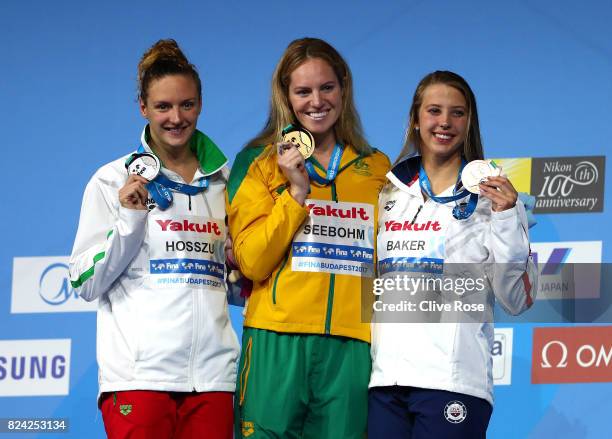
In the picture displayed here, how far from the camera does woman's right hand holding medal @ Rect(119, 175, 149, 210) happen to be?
295cm

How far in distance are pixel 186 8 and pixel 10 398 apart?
1.70m

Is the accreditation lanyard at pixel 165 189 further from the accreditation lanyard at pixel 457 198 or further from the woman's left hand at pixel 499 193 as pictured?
the woman's left hand at pixel 499 193

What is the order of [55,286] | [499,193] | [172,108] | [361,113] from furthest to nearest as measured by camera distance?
[55,286], [361,113], [172,108], [499,193]

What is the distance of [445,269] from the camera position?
2973 mm

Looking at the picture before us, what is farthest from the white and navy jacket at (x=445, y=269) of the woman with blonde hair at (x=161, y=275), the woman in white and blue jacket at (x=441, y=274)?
the woman with blonde hair at (x=161, y=275)

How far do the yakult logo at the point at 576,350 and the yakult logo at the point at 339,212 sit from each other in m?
1.34

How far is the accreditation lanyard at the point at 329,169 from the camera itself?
9.95ft

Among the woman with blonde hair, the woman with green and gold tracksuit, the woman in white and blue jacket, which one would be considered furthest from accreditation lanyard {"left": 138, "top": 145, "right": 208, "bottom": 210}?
the woman in white and blue jacket

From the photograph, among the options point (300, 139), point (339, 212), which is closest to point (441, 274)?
point (339, 212)

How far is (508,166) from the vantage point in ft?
13.8

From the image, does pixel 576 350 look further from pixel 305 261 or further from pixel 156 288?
pixel 156 288

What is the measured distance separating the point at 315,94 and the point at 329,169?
21cm

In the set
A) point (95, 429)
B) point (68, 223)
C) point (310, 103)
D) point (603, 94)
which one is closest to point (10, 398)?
point (95, 429)

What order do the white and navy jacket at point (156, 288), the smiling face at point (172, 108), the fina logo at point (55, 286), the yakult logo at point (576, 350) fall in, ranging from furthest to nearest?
the fina logo at point (55, 286) < the yakult logo at point (576, 350) < the smiling face at point (172, 108) < the white and navy jacket at point (156, 288)
